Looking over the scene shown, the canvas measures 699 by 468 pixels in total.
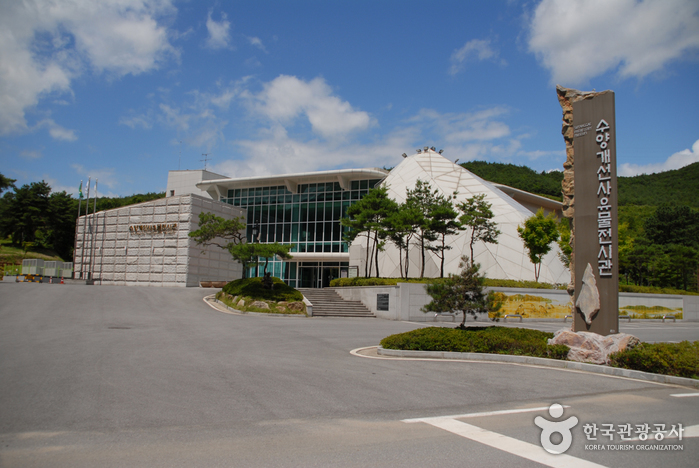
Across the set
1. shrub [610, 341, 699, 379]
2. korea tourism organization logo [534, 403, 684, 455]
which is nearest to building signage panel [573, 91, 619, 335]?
shrub [610, 341, 699, 379]

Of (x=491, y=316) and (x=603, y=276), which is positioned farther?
(x=491, y=316)

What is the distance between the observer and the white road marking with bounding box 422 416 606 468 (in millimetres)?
4312

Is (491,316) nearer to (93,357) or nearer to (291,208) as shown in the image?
(93,357)

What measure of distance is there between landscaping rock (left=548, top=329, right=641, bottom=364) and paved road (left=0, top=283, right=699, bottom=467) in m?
1.13

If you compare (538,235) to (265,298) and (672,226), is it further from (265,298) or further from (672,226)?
(672,226)

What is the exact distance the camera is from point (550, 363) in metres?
10.4

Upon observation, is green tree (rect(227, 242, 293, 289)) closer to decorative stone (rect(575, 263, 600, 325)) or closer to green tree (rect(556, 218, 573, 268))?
decorative stone (rect(575, 263, 600, 325))

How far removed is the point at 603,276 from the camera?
10781mm

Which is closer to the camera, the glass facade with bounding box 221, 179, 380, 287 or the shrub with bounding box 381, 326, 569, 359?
the shrub with bounding box 381, 326, 569, 359

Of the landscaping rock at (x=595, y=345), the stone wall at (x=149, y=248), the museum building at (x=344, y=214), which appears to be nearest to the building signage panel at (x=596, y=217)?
the landscaping rock at (x=595, y=345)

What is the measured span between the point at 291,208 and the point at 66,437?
46.5m

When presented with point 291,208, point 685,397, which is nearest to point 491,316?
point 685,397

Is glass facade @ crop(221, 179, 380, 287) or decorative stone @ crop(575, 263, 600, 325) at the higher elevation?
glass facade @ crop(221, 179, 380, 287)

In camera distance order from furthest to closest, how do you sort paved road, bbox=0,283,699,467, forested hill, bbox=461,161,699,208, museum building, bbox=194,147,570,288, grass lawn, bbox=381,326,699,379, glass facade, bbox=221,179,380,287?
forested hill, bbox=461,161,699,208 < glass facade, bbox=221,179,380,287 < museum building, bbox=194,147,570,288 < grass lawn, bbox=381,326,699,379 < paved road, bbox=0,283,699,467
